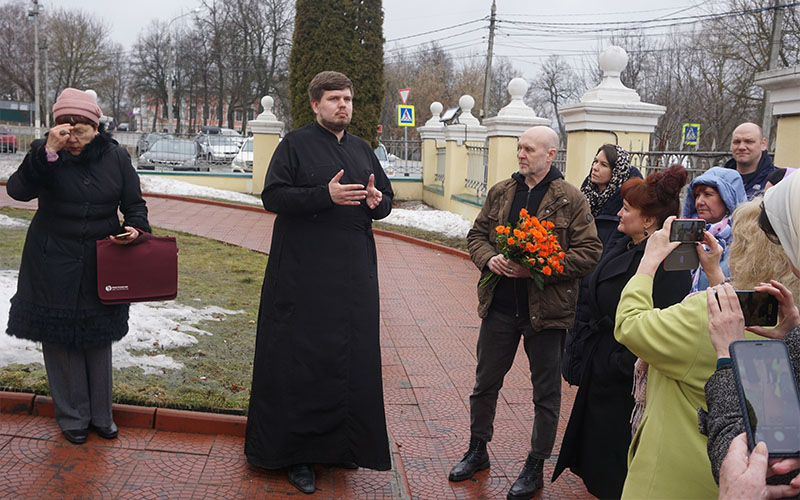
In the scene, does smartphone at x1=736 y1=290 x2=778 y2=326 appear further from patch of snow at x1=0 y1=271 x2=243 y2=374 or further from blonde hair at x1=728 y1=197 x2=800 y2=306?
patch of snow at x1=0 y1=271 x2=243 y2=374

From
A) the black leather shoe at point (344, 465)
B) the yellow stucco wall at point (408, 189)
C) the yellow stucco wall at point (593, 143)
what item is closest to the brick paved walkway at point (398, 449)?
the black leather shoe at point (344, 465)

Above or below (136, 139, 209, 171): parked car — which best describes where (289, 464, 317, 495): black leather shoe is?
below

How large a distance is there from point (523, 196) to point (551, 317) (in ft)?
2.41

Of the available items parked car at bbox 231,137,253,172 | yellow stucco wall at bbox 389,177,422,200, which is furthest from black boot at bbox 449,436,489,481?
parked car at bbox 231,137,253,172

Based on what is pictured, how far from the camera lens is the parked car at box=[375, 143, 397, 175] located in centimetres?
2225

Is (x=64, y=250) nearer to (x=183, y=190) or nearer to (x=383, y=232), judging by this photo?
(x=383, y=232)

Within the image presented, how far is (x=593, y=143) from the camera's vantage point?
952 cm

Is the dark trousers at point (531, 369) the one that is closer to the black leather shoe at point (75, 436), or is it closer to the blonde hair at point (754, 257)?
the blonde hair at point (754, 257)

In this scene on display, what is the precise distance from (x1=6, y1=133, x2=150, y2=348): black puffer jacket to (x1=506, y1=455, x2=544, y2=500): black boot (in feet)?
7.96

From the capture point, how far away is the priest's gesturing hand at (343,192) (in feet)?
12.3

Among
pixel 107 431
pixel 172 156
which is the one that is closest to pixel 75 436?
pixel 107 431

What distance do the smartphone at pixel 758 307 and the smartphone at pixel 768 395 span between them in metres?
0.32

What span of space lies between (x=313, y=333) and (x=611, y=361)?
154cm

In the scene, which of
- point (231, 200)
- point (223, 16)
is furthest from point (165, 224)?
point (223, 16)
